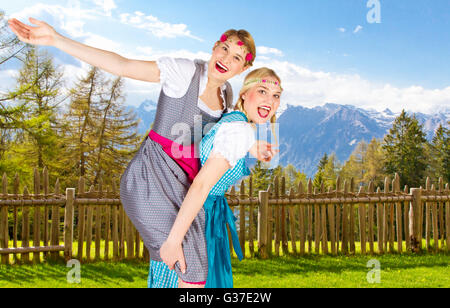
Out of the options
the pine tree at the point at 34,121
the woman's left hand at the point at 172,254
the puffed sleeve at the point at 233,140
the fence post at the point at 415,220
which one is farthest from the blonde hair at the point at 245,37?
the pine tree at the point at 34,121

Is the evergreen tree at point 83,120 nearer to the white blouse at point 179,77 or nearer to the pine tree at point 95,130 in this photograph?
the pine tree at point 95,130

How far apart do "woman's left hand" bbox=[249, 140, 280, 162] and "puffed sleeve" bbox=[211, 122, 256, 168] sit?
0.42 metres

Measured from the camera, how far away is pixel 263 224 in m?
6.69

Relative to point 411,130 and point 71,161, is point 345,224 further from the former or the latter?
point 411,130

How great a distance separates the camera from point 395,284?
5.42 m

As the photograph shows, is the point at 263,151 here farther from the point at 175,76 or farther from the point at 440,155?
the point at 440,155

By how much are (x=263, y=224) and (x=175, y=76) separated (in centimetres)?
524

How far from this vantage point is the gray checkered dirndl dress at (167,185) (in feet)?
5.34

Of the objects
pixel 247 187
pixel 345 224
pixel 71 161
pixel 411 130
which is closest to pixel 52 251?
pixel 247 187

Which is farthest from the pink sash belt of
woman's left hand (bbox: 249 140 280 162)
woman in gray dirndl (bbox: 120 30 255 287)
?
woman's left hand (bbox: 249 140 280 162)

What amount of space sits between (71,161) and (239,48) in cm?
2016

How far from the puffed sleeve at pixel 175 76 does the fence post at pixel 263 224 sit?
515 cm

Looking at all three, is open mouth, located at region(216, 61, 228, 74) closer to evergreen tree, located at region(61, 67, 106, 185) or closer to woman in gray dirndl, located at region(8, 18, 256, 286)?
woman in gray dirndl, located at region(8, 18, 256, 286)

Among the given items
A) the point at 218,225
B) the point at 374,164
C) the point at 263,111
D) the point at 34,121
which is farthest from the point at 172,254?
the point at 374,164
